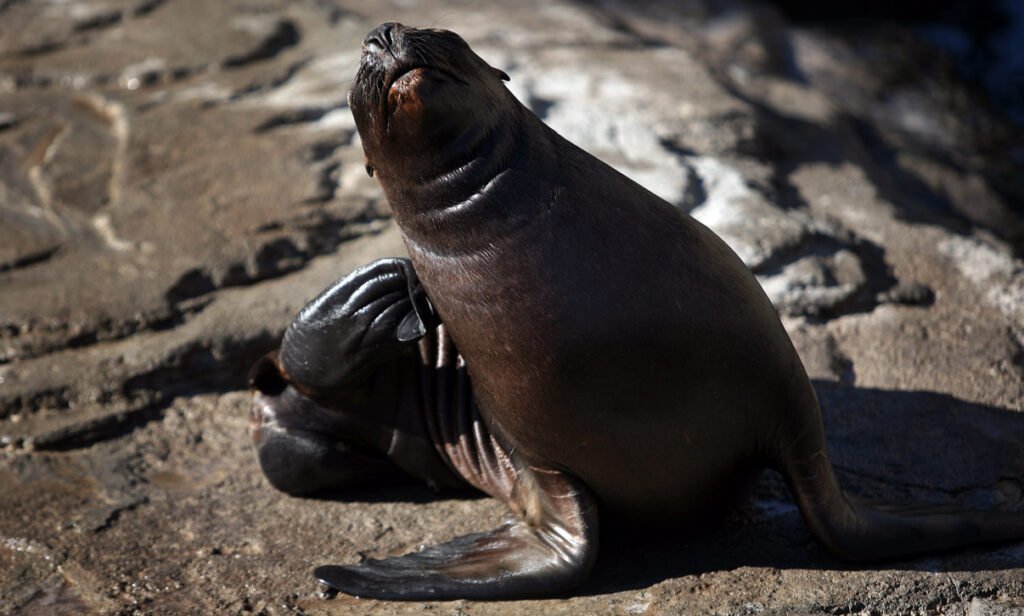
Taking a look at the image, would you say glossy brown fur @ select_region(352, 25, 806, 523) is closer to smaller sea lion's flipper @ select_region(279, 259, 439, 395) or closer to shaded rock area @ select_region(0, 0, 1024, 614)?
smaller sea lion's flipper @ select_region(279, 259, 439, 395)

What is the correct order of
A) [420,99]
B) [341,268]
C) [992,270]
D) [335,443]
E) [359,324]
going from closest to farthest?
[420,99] → [359,324] → [335,443] → [992,270] → [341,268]

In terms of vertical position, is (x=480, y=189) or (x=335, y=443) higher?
(x=480, y=189)

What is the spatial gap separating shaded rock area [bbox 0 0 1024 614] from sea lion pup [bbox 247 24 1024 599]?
11cm

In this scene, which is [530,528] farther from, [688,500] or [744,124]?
[744,124]

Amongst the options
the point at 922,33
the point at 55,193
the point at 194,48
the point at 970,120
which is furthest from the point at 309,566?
the point at 922,33

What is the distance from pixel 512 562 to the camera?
3.23 m

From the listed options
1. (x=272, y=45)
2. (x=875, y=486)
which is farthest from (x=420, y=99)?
(x=272, y=45)

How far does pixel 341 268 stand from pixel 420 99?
2.13 meters

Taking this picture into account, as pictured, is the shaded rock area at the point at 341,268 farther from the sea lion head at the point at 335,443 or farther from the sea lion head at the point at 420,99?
the sea lion head at the point at 420,99

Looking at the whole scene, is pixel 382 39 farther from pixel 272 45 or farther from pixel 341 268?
pixel 272 45

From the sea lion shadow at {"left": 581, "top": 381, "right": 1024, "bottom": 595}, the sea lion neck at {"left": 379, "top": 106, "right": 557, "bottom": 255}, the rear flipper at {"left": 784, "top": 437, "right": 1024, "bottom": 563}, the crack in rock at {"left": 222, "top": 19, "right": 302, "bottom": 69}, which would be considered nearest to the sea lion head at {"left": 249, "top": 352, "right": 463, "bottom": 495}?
the sea lion shadow at {"left": 581, "top": 381, "right": 1024, "bottom": 595}

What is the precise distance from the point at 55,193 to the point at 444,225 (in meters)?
3.44

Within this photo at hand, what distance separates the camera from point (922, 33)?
32.1ft

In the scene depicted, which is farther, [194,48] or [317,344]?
[194,48]
